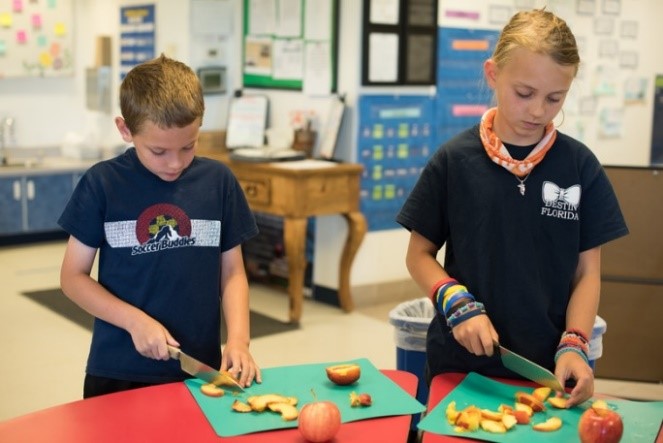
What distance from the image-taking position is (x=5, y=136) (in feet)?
23.2

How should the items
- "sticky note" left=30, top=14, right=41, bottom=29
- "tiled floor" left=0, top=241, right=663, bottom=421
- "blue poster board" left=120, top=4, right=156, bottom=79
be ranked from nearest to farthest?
"tiled floor" left=0, top=241, right=663, bottom=421 < "blue poster board" left=120, top=4, right=156, bottom=79 < "sticky note" left=30, top=14, right=41, bottom=29

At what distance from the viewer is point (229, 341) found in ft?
6.07

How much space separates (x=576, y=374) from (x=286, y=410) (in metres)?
0.52

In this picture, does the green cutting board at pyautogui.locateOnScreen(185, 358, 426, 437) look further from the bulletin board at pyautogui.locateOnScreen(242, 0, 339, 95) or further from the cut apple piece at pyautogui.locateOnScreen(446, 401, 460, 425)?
the bulletin board at pyautogui.locateOnScreen(242, 0, 339, 95)

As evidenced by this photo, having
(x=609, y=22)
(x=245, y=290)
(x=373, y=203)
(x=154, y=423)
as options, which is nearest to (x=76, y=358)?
(x=373, y=203)

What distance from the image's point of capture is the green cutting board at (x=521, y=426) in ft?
5.01

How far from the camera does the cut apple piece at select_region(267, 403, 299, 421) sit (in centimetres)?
156

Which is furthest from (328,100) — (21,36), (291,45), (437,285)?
(437,285)

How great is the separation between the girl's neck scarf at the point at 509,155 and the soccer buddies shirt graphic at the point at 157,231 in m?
0.59

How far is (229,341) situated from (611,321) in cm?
218

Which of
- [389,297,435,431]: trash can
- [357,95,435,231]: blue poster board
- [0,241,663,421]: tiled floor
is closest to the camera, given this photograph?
[389,297,435,431]: trash can

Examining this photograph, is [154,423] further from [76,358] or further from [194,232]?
[76,358]

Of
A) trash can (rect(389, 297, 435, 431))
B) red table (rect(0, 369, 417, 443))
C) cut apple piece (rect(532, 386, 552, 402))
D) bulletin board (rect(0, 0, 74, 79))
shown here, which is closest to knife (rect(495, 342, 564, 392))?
cut apple piece (rect(532, 386, 552, 402))

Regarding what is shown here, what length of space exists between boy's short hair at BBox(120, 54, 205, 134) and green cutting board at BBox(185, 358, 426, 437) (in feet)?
1.63
